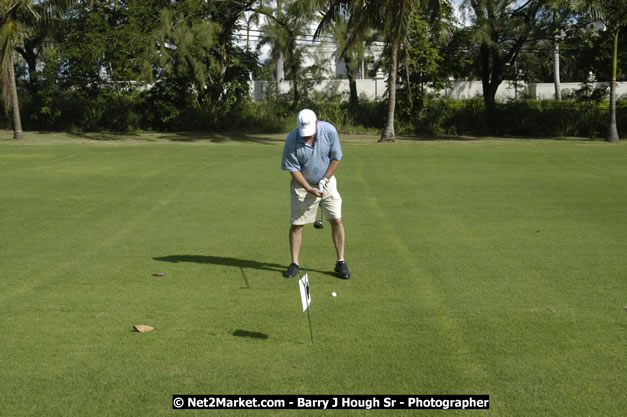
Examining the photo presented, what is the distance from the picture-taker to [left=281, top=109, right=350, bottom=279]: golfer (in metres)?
7.57

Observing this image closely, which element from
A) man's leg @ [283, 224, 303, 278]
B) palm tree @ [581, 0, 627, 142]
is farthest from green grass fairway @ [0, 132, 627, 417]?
palm tree @ [581, 0, 627, 142]

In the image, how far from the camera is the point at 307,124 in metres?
7.33

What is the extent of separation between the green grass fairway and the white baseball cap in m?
1.59

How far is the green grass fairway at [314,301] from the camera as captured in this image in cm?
474

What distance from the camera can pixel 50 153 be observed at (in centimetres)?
2591

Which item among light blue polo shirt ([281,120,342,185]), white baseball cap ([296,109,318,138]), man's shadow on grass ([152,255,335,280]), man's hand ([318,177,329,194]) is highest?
white baseball cap ([296,109,318,138])

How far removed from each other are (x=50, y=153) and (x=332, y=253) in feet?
64.1

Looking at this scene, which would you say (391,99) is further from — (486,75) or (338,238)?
(338,238)

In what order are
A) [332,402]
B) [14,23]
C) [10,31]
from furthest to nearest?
1. [14,23]
2. [10,31]
3. [332,402]

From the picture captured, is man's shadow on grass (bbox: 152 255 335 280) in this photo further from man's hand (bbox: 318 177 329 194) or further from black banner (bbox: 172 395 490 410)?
black banner (bbox: 172 395 490 410)

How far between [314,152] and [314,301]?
1681 mm

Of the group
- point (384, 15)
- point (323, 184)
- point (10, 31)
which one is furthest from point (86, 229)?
point (10, 31)

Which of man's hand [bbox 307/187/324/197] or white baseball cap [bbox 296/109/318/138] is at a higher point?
white baseball cap [bbox 296/109/318/138]

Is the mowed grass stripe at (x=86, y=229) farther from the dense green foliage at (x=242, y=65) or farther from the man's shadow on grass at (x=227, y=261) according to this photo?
the dense green foliage at (x=242, y=65)
